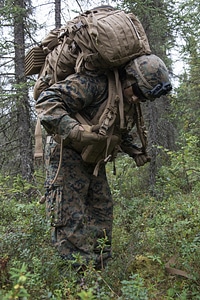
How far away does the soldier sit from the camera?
4293 mm

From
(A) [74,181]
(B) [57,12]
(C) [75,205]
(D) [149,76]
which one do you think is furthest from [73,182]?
(B) [57,12]

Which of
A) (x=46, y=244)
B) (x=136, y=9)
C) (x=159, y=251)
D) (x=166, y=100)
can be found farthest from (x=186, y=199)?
(x=166, y=100)

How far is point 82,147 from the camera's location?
4.73m

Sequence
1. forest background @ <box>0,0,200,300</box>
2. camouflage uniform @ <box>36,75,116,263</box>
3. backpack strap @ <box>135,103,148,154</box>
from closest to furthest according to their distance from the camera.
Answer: forest background @ <box>0,0,200,300</box>
camouflage uniform @ <box>36,75,116,263</box>
backpack strap @ <box>135,103,148,154</box>

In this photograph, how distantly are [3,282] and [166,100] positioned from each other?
11.1 metres

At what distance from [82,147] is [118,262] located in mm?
1482

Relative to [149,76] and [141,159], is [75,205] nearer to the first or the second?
[141,159]

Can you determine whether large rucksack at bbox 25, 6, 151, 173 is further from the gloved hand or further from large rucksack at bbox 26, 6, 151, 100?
the gloved hand

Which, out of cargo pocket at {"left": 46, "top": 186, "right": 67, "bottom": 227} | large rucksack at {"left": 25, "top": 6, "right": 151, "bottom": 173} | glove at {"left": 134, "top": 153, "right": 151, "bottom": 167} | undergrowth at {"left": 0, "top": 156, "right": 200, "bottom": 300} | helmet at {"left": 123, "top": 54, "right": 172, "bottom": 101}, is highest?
large rucksack at {"left": 25, "top": 6, "right": 151, "bottom": 173}

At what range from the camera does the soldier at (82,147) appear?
14.1 ft

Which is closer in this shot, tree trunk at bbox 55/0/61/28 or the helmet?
the helmet

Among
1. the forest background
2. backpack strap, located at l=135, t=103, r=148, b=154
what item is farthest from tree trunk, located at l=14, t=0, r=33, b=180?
backpack strap, located at l=135, t=103, r=148, b=154

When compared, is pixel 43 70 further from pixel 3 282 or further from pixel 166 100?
pixel 166 100

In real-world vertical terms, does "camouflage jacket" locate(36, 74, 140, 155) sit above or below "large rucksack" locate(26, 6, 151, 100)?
below
